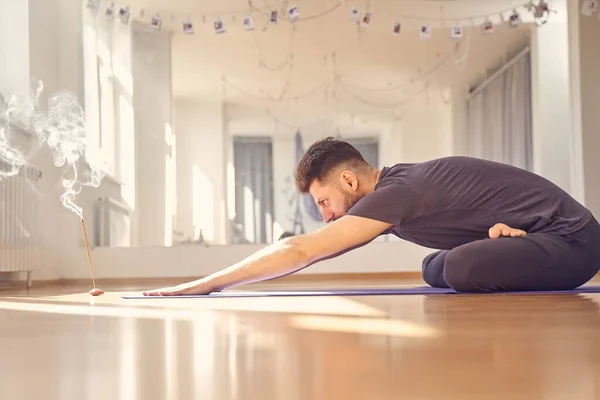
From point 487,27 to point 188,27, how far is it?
7.03 ft

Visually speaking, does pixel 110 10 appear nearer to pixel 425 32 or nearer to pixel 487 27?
pixel 425 32

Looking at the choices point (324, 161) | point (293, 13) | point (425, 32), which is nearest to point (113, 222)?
point (293, 13)

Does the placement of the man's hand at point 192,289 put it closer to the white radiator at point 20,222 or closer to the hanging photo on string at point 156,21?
the white radiator at point 20,222

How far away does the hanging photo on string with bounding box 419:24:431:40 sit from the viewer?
5270 mm

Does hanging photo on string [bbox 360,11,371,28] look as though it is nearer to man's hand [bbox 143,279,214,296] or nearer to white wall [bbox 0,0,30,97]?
white wall [bbox 0,0,30,97]

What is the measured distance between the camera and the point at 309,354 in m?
0.97

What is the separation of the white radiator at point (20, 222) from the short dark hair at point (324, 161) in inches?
96.8

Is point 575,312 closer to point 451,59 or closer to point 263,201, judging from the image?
point 263,201

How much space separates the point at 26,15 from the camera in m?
4.86

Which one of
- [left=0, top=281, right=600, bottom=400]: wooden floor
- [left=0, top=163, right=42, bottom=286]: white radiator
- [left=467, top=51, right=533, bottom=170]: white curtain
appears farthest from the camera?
[left=467, top=51, right=533, bottom=170]: white curtain

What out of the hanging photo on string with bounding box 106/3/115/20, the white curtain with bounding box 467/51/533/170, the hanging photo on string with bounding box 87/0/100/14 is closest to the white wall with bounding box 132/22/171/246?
the hanging photo on string with bounding box 106/3/115/20

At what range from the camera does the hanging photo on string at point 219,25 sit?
5.20 metres

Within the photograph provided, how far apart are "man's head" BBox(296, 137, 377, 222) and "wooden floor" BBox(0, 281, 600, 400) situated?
0.65 m

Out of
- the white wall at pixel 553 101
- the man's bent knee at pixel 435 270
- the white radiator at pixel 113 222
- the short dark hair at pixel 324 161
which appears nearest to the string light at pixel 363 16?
the white wall at pixel 553 101
